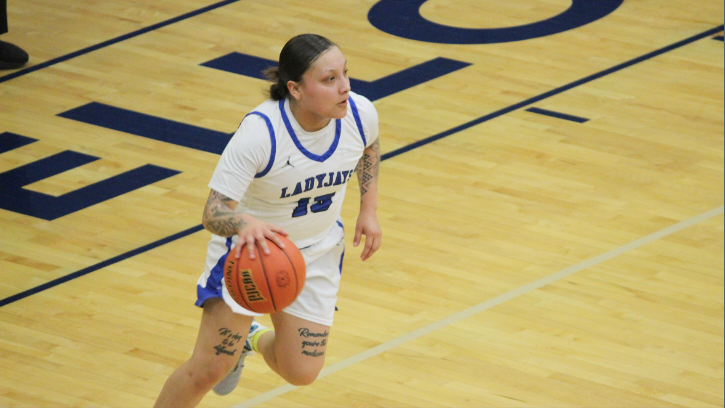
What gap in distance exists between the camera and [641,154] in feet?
23.4

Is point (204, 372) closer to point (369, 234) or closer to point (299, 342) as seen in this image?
point (299, 342)

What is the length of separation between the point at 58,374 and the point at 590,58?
5.15 m

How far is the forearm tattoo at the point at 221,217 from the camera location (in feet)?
11.8

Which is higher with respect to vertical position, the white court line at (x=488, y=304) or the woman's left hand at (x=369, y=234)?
the woman's left hand at (x=369, y=234)

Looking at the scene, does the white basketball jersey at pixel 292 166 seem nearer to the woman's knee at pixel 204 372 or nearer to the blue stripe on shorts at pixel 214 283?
the blue stripe on shorts at pixel 214 283

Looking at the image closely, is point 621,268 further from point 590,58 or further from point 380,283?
point 590,58

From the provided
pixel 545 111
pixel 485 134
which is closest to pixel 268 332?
pixel 485 134

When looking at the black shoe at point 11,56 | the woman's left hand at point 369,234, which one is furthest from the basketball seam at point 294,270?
the black shoe at point 11,56

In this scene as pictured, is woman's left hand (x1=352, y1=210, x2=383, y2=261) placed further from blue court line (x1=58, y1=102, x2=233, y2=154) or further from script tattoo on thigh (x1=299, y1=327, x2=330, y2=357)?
blue court line (x1=58, y1=102, x2=233, y2=154)

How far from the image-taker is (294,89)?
12.7ft

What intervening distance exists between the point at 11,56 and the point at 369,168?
16.0 feet

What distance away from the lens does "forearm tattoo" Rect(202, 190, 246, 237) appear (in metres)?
3.59

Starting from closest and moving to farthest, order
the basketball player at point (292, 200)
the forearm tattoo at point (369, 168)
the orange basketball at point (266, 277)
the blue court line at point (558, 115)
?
the orange basketball at point (266, 277) < the basketball player at point (292, 200) < the forearm tattoo at point (369, 168) < the blue court line at point (558, 115)

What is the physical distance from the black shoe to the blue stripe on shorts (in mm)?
4976
